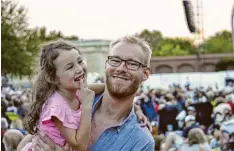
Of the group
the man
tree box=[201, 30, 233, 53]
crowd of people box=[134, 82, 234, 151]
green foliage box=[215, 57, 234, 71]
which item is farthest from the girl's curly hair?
tree box=[201, 30, 233, 53]

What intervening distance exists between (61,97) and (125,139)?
0.35m

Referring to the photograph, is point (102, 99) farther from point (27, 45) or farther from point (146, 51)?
point (27, 45)

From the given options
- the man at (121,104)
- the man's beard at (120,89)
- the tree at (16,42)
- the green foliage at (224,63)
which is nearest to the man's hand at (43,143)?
the man at (121,104)

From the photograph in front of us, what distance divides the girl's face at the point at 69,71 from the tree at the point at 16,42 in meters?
39.4

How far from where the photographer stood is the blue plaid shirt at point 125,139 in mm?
2850

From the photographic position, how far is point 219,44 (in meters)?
102

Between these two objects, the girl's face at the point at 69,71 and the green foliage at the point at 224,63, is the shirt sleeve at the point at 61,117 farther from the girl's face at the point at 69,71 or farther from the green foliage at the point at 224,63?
the green foliage at the point at 224,63

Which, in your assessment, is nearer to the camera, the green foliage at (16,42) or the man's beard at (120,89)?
the man's beard at (120,89)

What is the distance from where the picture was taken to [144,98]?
18.6 metres

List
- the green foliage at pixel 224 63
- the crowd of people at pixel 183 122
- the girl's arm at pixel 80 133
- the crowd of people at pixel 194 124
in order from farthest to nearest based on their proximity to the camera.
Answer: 1. the green foliage at pixel 224 63
2. the crowd of people at pixel 183 122
3. the crowd of people at pixel 194 124
4. the girl's arm at pixel 80 133

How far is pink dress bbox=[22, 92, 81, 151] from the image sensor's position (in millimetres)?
2838

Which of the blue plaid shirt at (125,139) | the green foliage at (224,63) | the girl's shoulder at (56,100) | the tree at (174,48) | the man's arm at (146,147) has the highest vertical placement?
the girl's shoulder at (56,100)

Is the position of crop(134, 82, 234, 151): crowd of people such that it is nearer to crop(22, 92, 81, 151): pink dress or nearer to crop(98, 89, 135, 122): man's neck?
crop(98, 89, 135, 122): man's neck

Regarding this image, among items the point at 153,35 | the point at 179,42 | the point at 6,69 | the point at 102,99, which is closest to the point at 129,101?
the point at 102,99
